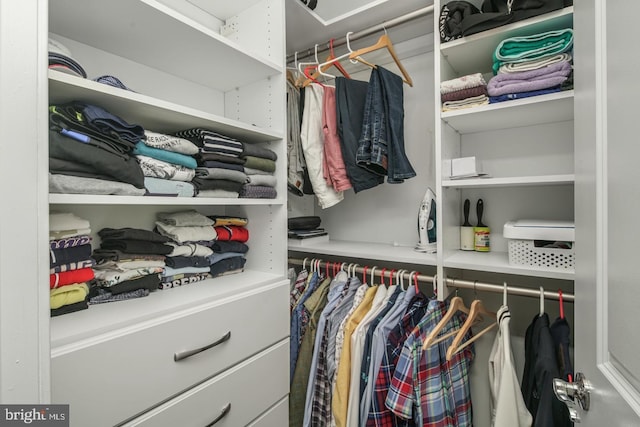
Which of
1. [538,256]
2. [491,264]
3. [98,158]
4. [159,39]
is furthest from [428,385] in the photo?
[159,39]

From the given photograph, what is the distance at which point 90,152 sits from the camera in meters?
0.74

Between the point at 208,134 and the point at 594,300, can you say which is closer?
the point at 594,300

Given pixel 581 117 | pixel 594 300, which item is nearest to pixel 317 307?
pixel 594 300

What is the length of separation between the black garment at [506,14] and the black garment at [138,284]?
138 cm

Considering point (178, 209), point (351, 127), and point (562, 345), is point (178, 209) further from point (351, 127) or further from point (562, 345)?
point (562, 345)

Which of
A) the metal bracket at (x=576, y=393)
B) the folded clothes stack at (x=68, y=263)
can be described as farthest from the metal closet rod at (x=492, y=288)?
the folded clothes stack at (x=68, y=263)

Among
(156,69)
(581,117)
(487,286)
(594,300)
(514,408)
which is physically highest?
(156,69)

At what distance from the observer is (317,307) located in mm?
1354

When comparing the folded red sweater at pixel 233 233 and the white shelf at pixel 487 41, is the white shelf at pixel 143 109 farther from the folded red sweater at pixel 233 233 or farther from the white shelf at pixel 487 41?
the white shelf at pixel 487 41

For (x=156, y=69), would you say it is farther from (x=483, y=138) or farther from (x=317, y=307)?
(x=483, y=138)

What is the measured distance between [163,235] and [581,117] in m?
1.17

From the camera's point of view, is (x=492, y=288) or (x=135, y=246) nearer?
(x=135, y=246)

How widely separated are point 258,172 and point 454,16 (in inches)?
37.2

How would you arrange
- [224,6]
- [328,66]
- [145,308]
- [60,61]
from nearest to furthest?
[60,61] < [145,308] < [224,6] < [328,66]
